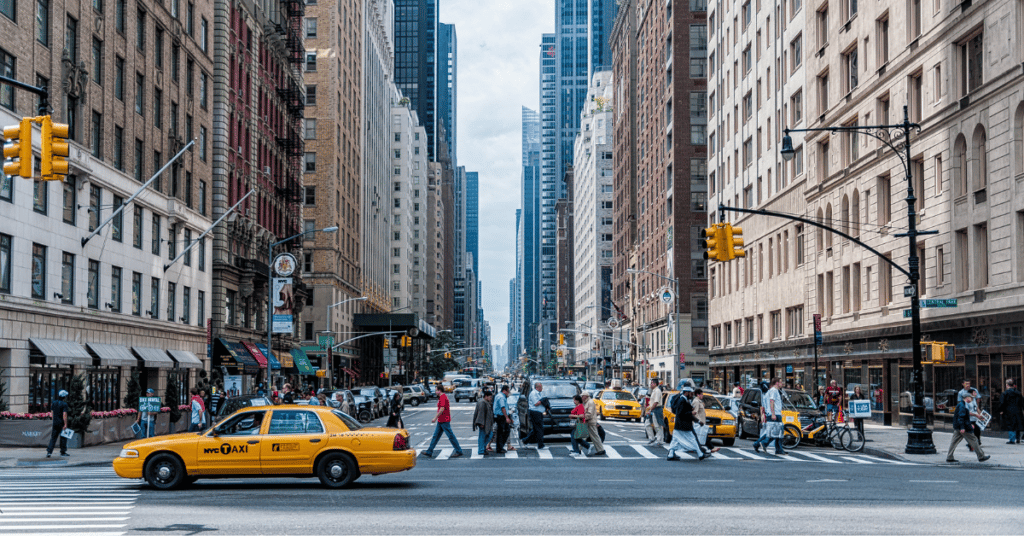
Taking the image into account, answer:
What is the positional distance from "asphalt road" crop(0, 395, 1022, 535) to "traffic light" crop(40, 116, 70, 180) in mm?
5318

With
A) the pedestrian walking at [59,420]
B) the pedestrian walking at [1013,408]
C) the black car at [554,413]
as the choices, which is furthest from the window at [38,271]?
the pedestrian walking at [1013,408]

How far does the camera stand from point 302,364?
252 feet

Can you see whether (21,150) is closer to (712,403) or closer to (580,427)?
(580,427)

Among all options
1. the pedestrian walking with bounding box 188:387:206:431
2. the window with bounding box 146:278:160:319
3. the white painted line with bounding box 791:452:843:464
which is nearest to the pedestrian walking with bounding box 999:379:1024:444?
the white painted line with bounding box 791:452:843:464

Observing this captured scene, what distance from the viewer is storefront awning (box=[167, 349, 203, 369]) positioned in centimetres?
4975

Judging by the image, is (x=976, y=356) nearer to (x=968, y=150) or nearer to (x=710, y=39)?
(x=968, y=150)

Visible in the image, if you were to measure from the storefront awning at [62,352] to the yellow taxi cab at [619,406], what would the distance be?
22.4 meters

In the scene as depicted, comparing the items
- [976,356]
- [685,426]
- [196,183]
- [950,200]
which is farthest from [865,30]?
[196,183]

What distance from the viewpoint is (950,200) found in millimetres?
38656

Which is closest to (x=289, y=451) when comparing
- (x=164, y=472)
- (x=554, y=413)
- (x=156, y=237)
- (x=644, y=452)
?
(x=164, y=472)

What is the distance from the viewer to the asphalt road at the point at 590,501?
44.8 feet

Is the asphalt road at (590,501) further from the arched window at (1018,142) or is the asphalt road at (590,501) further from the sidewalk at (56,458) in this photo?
the arched window at (1018,142)

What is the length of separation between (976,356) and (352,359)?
7475 centimetres

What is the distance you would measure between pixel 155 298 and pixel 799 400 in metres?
30.4
